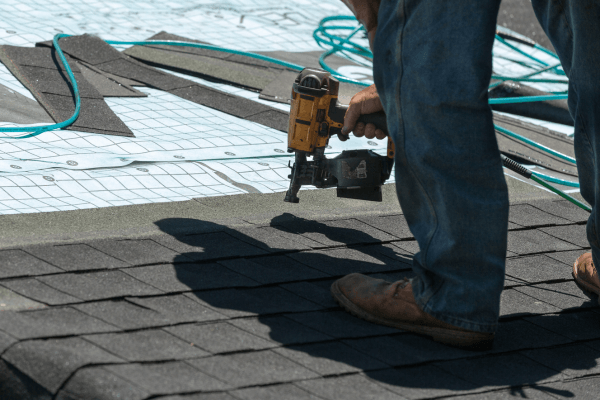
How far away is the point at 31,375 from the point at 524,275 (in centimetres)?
152

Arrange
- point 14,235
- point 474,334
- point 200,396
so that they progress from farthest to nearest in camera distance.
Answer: point 14,235 < point 474,334 < point 200,396

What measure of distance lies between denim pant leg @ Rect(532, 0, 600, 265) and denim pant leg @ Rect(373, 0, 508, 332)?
447mm

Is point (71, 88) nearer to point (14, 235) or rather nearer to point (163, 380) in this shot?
point (14, 235)

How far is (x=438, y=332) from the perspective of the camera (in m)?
1.64

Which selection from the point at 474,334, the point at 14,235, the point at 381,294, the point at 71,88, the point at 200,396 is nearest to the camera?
the point at 200,396

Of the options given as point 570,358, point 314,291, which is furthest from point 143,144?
point 570,358

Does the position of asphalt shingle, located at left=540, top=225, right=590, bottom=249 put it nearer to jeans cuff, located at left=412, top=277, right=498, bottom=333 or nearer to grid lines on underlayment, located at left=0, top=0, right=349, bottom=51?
jeans cuff, located at left=412, top=277, right=498, bottom=333

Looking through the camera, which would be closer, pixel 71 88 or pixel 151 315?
pixel 151 315

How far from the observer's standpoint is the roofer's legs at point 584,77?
1765 millimetres

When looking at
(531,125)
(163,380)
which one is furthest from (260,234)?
(531,125)

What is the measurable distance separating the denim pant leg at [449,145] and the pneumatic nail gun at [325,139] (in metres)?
0.61

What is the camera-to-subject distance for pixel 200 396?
4.03 ft

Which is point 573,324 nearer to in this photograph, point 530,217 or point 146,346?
point 530,217

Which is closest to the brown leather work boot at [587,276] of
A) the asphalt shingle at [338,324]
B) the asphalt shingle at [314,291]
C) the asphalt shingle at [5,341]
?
the asphalt shingle at [338,324]
